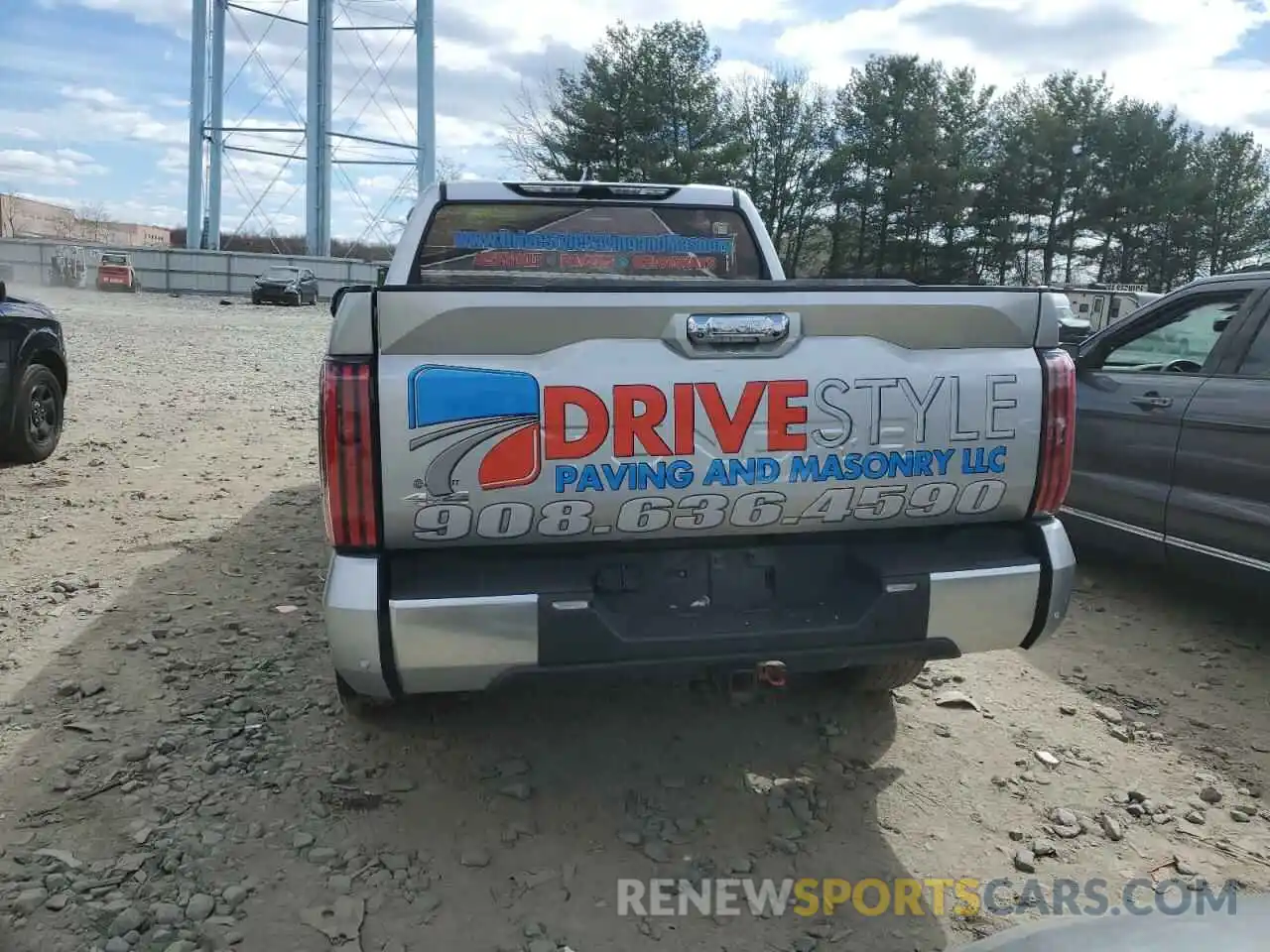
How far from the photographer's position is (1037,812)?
126 inches

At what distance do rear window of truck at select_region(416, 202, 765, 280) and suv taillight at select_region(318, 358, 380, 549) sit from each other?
2.50 meters

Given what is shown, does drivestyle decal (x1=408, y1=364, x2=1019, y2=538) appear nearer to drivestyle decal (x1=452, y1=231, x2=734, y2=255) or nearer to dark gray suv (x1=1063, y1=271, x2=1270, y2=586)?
dark gray suv (x1=1063, y1=271, x2=1270, y2=586)

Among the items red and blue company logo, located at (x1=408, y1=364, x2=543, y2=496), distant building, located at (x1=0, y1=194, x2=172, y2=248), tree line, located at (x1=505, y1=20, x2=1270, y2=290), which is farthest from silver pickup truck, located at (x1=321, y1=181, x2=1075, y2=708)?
distant building, located at (x1=0, y1=194, x2=172, y2=248)

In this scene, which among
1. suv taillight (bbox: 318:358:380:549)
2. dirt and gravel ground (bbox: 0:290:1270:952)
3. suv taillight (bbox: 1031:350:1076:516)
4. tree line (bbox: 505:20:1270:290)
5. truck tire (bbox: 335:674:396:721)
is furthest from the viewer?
tree line (bbox: 505:20:1270:290)

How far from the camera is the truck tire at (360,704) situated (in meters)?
3.22

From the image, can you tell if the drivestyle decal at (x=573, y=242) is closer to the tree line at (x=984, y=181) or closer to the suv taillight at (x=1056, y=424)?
the suv taillight at (x=1056, y=424)

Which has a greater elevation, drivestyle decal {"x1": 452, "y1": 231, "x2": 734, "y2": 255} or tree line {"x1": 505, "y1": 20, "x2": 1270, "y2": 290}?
tree line {"x1": 505, "y1": 20, "x2": 1270, "y2": 290}

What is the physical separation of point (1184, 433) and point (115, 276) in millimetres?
44761

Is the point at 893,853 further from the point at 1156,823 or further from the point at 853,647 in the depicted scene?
the point at 1156,823

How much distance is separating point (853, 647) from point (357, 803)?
160 centimetres

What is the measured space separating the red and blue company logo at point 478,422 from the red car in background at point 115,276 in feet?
147

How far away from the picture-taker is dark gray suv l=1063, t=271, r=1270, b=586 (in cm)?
447

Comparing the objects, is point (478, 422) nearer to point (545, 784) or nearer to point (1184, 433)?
point (545, 784)

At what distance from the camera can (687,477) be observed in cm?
272
